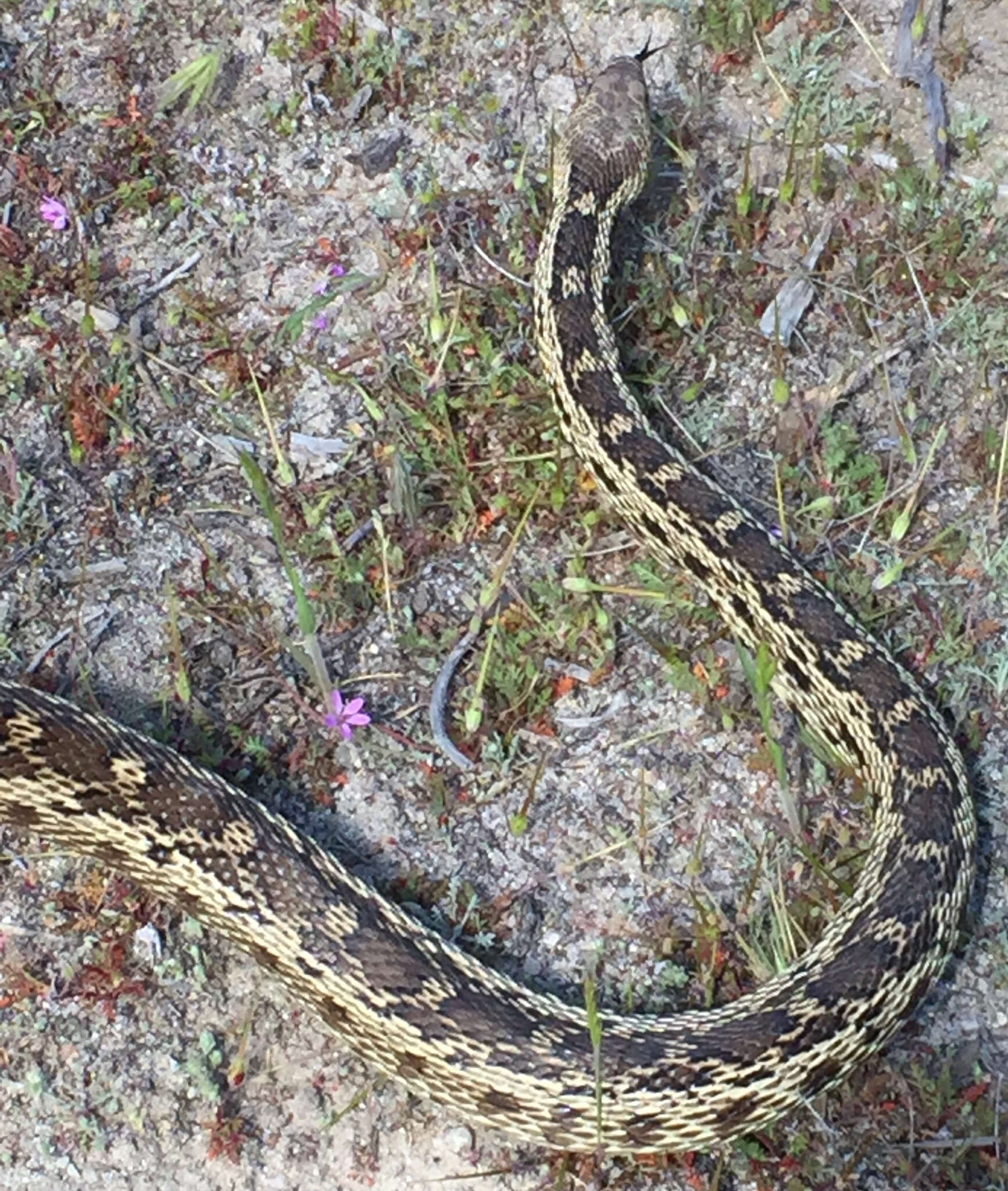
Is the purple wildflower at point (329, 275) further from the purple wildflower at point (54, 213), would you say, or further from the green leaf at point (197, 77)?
the purple wildflower at point (54, 213)

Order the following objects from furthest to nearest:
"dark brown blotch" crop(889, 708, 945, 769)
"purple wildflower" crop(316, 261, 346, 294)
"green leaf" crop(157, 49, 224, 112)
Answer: "purple wildflower" crop(316, 261, 346, 294) → "green leaf" crop(157, 49, 224, 112) → "dark brown blotch" crop(889, 708, 945, 769)

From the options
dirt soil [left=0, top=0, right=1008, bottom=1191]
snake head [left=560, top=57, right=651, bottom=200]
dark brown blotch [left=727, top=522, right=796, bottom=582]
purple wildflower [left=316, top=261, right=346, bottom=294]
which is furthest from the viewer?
purple wildflower [left=316, top=261, right=346, bottom=294]

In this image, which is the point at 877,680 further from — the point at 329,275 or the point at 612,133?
the point at 329,275

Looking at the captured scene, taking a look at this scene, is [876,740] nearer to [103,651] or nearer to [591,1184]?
[591,1184]

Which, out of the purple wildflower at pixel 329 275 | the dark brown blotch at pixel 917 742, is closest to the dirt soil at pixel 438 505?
the purple wildflower at pixel 329 275

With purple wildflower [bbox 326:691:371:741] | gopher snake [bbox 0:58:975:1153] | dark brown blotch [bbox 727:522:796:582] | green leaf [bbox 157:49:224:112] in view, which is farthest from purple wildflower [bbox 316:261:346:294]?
dark brown blotch [bbox 727:522:796:582]

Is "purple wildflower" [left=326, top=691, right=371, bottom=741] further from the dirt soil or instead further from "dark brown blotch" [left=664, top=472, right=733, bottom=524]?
"dark brown blotch" [left=664, top=472, right=733, bottom=524]

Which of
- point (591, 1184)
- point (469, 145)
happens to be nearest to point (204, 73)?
point (469, 145)
